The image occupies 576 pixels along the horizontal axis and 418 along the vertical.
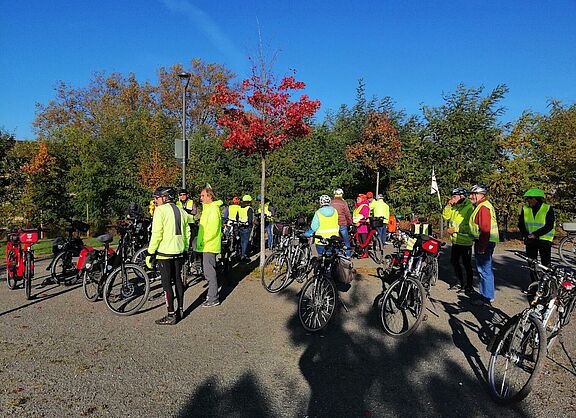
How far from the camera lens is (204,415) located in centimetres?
326

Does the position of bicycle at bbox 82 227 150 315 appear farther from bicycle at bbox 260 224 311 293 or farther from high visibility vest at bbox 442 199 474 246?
high visibility vest at bbox 442 199 474 246

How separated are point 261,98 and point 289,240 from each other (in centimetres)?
275

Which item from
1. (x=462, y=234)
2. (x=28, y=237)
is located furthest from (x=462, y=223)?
(x=28, y=237)

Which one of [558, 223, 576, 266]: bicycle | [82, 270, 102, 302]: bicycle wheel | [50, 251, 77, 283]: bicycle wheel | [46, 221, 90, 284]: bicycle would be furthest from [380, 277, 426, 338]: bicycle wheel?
[558, 223, 576, 266]: bicycle

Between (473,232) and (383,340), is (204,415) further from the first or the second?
(473,232)

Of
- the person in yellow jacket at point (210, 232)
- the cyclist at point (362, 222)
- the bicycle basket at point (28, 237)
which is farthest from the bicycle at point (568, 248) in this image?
the bicycle basket at point (28, 237)

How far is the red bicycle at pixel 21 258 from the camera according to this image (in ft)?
21.5

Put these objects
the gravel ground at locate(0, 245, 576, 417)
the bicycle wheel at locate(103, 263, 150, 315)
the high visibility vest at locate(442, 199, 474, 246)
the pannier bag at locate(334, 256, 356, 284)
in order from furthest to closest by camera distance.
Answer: the high visibility vest at locate(442, 199, 474, 246), the bicycle wheel at locate(103, 263, 150, 315), the pannier bag at locate(334, 256, 356, 284), the gravel ground at locate(0, 245, 576, 417)

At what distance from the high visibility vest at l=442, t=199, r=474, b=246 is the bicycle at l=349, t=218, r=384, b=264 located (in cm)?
330

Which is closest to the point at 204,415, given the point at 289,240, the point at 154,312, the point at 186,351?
the point at 186,351

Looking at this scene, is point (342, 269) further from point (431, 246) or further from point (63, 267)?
point (63, 267)

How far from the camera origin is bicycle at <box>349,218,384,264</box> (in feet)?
34.5

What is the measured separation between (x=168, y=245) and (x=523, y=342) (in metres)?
4.20

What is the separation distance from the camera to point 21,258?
7125 millimetres
